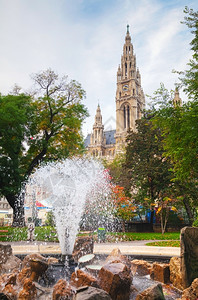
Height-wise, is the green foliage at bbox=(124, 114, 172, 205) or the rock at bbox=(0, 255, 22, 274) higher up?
the green foliage at bbox=(124, 114, 172, 205)

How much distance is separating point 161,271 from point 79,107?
20.2 m

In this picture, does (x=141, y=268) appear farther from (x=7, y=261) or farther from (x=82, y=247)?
(x=7, y=261)

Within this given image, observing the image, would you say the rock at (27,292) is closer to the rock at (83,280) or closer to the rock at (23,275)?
the rock at (23,275)

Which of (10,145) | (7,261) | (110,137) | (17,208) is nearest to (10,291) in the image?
(7,261)

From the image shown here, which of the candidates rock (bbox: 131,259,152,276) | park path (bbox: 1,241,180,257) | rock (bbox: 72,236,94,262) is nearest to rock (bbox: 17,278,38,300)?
rock (bbox: 72,236,94,262)

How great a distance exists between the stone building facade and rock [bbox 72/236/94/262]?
68244mm

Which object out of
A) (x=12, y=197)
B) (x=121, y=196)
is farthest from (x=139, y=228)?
(x=12, y=197)

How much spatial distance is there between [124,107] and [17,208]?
211ft

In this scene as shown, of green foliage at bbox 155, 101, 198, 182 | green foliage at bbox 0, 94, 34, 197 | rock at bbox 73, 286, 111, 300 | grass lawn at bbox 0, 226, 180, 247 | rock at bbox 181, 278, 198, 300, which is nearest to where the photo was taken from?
rock at bbox 73, 286, 111, 300

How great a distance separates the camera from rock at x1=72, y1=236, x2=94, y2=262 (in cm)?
667

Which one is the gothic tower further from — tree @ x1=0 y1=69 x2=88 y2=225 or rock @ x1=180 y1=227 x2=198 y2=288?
rock @ x1=180 y1=227 x2=198 y2=288

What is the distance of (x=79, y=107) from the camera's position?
2417cm

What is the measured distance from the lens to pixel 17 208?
22.5 m

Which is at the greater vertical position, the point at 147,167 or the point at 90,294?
the point at 147,167
